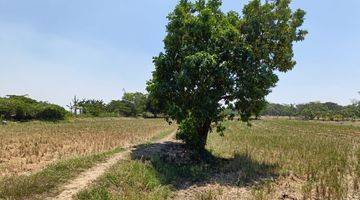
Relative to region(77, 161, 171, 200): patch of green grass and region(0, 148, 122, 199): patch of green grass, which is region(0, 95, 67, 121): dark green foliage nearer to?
region(0, 148, 122, 199): patch of green grass

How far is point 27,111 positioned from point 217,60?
44.6m

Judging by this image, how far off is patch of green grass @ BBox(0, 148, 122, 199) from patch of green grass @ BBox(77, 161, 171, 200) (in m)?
1.25

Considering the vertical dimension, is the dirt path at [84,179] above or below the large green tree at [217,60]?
below

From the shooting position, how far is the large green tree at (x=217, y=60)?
20875 mm

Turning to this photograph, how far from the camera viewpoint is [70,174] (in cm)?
1574

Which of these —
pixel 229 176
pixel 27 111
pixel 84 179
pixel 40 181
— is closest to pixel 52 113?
pixel 27 111

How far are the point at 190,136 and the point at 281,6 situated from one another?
825cm

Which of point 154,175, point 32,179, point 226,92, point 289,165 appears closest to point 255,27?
point 226,92

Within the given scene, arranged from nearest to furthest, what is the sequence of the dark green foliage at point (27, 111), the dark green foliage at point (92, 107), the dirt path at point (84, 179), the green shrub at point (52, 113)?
the dirt path at point (84, 179)
the dark green foliage at point (27, 111)
the green shrub at point (52, 113)
the dark green foliage at point (92, 107)

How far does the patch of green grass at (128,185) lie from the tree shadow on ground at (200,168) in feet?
2.93

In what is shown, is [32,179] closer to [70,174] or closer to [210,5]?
[70,174]

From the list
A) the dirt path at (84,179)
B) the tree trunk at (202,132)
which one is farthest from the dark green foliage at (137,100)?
the dirt path at (84,179)

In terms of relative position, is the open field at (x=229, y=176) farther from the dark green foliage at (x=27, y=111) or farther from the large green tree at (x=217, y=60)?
the dark green foliage at (x=27, y=111)

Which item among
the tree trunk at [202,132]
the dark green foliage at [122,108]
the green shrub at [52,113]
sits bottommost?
the tree trunk at [202,132]
